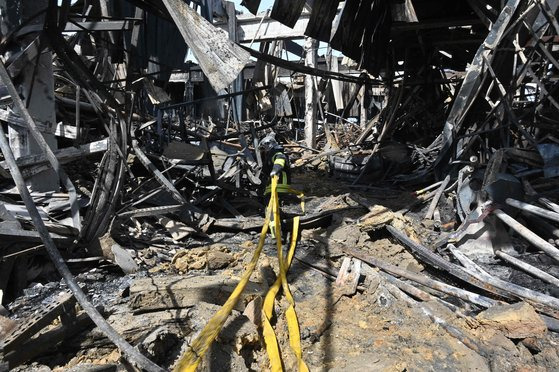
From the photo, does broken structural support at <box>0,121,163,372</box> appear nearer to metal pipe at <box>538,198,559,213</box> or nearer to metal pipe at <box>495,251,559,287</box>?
metal pipe at <box>495,251,559,287</box>

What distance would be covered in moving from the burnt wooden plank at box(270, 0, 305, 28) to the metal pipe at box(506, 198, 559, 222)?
12.9 feet

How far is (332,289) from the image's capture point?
4.47 meters

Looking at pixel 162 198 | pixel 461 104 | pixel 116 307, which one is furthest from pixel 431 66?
pixel 116 307

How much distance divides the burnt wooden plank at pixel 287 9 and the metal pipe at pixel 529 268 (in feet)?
14.1

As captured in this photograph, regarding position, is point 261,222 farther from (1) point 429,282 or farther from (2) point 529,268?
(2) point 529,268

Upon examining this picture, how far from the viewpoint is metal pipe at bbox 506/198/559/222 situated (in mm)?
4918

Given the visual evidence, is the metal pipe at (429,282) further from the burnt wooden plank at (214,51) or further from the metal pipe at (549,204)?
the burnt wooden plank at (214,51)

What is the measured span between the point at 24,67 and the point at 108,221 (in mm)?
2051

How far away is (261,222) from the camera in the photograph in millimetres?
6613

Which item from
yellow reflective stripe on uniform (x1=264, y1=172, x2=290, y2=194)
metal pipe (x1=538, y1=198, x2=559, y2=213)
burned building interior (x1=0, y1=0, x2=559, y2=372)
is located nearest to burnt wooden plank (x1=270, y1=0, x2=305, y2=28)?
burned building interior (x1=0, y1=0, x2=559, y2=372)

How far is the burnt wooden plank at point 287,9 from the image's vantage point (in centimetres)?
632

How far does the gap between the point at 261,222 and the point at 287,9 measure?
10.5 feet

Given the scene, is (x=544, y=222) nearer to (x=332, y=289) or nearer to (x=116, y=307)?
(x=332, y=289)

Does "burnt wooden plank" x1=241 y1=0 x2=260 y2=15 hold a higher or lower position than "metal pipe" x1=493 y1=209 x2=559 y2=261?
higher
